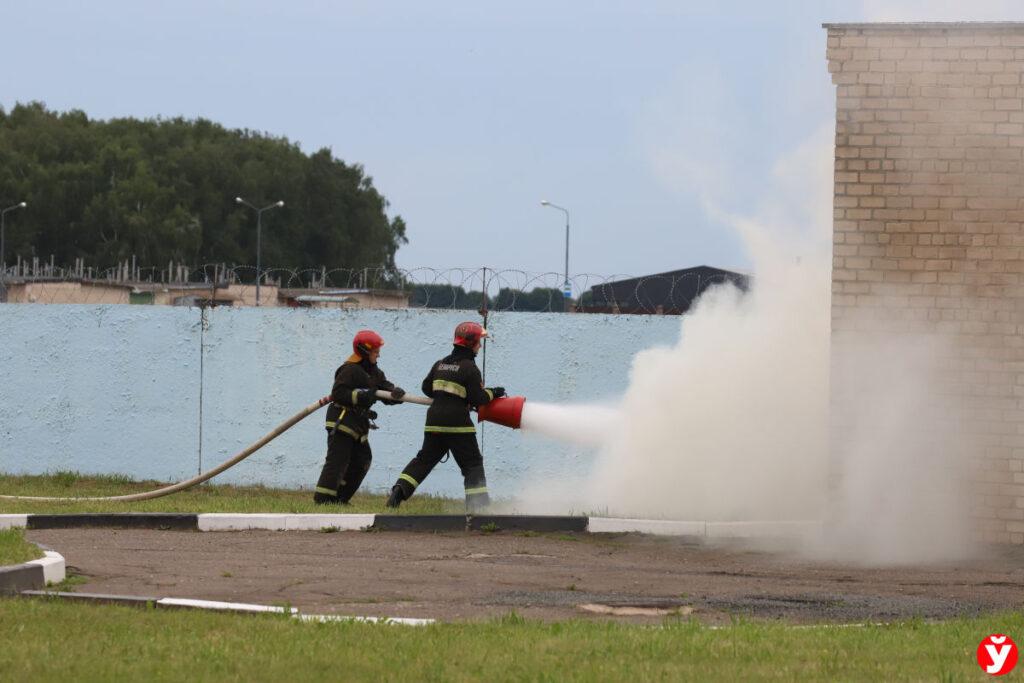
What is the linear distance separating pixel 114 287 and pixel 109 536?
1204 centimetres

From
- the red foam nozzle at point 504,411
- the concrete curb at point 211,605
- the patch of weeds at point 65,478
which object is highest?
the red foam nozzle at point 504,411

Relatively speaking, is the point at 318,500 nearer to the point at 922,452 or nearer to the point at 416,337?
the point at 416,337

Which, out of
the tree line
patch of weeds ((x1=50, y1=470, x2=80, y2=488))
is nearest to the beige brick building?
patch of weeds ((x1=50, y1=470, x2=80, y2=488))

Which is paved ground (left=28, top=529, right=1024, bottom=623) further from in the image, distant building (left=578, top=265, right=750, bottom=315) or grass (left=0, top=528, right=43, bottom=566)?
distant building (left=578, top=265, right=750, bottom=315)

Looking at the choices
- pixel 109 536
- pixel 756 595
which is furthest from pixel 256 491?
pixel 756 595

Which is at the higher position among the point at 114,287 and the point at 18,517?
the point at 114,287

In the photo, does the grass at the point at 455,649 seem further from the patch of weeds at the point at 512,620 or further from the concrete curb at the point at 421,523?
the concrete curb at the point at 421,523

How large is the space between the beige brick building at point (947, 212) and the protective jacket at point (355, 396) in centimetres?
410

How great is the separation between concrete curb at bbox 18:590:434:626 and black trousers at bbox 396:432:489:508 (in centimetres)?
543

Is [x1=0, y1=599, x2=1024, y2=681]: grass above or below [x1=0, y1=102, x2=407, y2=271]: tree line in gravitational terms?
below

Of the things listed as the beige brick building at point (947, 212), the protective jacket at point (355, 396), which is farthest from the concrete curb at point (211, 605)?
the beige brick building at point (947, 212)

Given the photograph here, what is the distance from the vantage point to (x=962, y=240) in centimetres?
1255

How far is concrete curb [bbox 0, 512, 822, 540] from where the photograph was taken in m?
12.5

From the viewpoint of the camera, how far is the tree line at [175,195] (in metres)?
85.1
